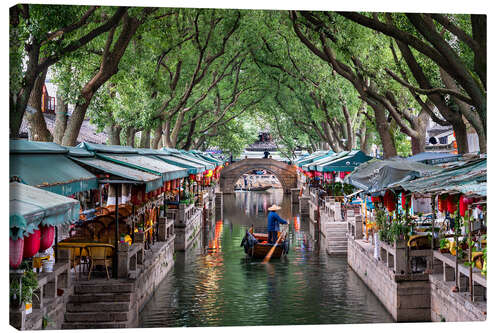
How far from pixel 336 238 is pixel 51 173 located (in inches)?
506

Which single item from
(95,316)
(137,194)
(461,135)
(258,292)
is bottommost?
(258,292)

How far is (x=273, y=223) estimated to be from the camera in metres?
18.2

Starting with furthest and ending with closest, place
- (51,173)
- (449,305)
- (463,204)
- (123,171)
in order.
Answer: (123,171) → (449,305) → (463,204) → (51,173)

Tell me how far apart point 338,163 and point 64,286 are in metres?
12.8

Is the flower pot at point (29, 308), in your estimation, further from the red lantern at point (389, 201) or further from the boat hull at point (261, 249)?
the boat hull at point (261, 249)

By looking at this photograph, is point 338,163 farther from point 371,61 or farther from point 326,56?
point 326,56

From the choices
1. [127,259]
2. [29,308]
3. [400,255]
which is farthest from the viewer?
[400,255]

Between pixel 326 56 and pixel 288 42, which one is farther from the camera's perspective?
pixel 288 42

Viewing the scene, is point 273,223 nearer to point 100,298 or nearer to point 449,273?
point 449,273

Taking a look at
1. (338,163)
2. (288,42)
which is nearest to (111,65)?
(338,163)

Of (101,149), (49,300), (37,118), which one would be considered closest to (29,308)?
(49,300)
